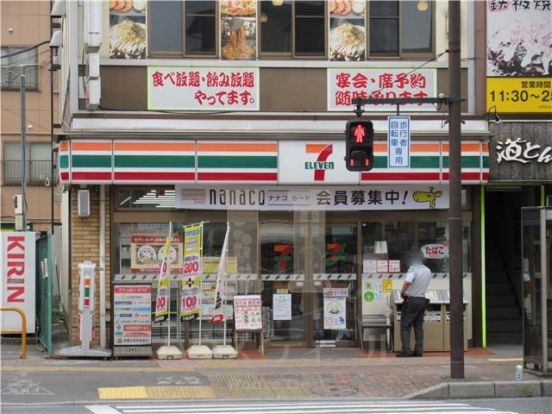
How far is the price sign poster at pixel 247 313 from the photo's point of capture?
1433 cm

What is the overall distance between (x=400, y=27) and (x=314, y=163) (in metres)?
3.18

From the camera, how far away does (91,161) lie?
44.6 feet

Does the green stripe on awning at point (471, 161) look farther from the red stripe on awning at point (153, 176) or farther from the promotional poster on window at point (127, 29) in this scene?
the promotional poster on window at point (127, 29)

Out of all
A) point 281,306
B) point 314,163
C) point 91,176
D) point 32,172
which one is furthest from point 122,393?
point 32,172

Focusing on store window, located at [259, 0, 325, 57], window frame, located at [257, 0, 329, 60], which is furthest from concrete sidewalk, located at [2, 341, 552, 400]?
store window, located at [259, 0, 325, 57]

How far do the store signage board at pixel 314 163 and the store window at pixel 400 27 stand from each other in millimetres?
2163

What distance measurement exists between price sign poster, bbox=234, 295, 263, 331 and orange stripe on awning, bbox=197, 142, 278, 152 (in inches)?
105

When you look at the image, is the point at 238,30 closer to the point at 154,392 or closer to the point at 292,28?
the point at 292,28

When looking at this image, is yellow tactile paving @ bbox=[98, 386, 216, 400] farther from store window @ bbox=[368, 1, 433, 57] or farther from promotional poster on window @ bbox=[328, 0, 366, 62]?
Answer: store window @ bbox=[368, 1, 433, 57]

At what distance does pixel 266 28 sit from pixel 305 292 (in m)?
4.94

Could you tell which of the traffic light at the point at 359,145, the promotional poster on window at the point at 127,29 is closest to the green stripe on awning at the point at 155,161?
the promotional poster on window at the point at 127,29

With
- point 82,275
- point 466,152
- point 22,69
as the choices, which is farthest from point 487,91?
point 22,69

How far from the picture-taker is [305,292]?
1483 cm

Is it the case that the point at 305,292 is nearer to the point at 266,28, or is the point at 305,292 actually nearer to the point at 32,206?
the point at 266,28
